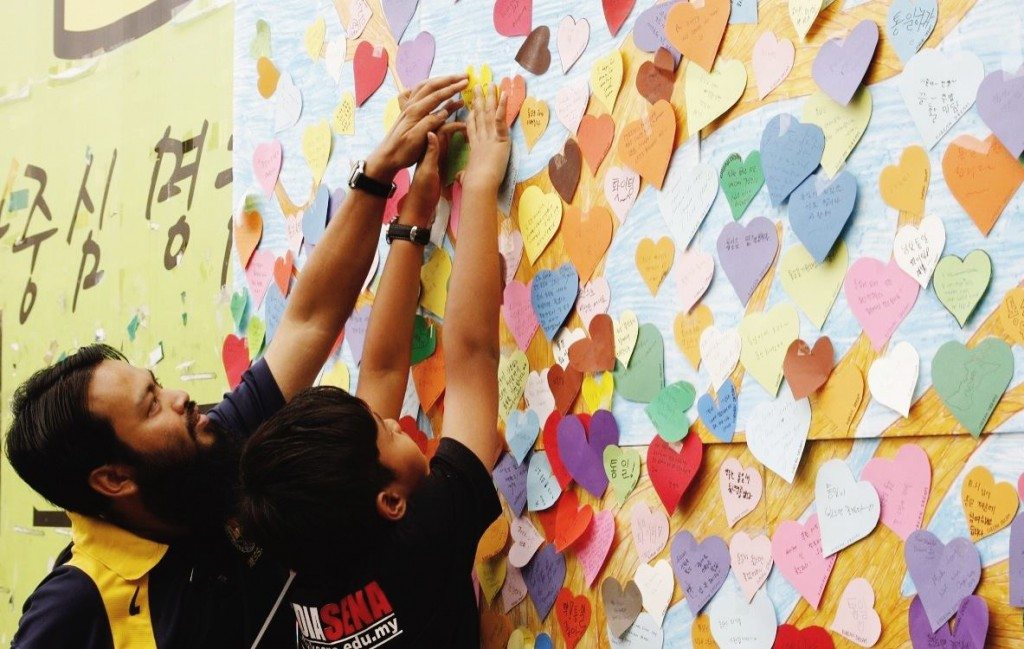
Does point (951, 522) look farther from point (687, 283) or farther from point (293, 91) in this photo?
point (293, 91)

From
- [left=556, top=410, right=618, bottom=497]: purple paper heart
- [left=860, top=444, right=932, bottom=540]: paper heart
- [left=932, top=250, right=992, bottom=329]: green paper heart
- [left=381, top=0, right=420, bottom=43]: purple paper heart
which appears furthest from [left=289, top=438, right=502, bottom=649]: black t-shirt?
[left=381, top=0, right=420, bottom=43]: purple paper heart

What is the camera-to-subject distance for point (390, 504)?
1.18m

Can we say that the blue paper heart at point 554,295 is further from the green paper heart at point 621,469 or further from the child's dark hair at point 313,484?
the child's dark hair at point 313,484

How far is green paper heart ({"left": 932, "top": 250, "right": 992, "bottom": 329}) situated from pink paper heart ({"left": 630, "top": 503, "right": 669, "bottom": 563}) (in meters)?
0.42

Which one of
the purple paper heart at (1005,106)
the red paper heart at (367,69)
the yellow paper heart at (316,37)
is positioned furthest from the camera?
the yellow paper heart at (316,37)

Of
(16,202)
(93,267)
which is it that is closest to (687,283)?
(93,267)

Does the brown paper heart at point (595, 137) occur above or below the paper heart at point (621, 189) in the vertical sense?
above

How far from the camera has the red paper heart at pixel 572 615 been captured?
1.30 metres

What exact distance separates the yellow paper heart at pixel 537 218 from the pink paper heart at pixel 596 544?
14.1 inches

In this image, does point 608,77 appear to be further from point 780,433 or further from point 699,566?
point 699,566

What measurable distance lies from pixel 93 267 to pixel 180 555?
1.04m

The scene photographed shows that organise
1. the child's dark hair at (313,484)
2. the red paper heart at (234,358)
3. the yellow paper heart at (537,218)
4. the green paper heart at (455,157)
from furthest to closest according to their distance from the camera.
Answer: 1. the red paper heart at (234,358)
2. the green paper heart at (455,157)
3. the yellow paper heart at (537,218)
4. the child's dark hair at (313,484)

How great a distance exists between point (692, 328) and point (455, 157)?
479 millimetres

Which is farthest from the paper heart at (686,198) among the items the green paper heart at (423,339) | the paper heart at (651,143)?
the green paper heart at (423,339)
